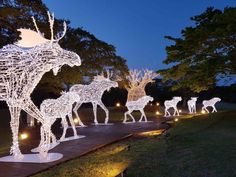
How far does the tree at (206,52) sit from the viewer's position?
970 cm

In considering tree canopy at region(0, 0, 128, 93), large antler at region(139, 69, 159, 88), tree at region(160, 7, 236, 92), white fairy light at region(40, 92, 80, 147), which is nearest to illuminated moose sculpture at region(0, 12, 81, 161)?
white fairy light at region(40, 92, 80, 147)

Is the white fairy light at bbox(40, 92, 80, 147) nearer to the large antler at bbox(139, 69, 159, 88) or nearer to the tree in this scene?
the tree

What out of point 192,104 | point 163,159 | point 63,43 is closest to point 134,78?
point 192,104

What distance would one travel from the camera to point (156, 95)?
27156 mm

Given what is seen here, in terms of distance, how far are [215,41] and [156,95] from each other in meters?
17.0

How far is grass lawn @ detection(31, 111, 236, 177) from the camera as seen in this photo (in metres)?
4.96

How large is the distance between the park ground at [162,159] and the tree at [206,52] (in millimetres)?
2663

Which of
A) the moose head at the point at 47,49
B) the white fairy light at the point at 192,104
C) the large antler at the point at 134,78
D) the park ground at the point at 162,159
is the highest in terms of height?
the large antler at the point at 134,78

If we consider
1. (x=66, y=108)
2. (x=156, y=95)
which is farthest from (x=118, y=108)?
(x=66, y=108)

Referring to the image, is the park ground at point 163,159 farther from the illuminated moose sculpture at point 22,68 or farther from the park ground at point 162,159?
the illuminated moose sculpture at point 22,68

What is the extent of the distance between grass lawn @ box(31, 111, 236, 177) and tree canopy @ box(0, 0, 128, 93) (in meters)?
3.21

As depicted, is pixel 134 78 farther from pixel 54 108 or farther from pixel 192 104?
pixel 54 108

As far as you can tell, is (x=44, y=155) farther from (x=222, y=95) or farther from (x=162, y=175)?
(x=222, y=95)

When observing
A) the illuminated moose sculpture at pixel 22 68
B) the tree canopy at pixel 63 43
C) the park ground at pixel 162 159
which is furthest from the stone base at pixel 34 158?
the tree canopy at pixel 63 43
